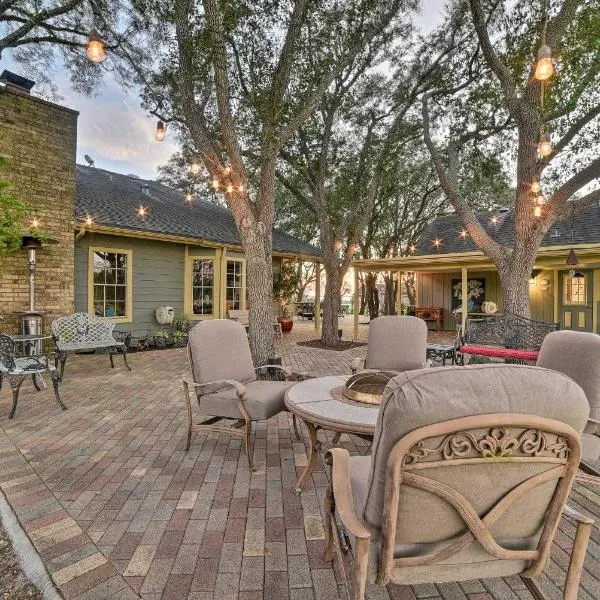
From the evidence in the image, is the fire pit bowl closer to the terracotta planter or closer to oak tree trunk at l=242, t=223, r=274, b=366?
oak tree trunk at l=242, t=223, r=274, b=366

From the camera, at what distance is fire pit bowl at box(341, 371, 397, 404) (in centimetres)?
276

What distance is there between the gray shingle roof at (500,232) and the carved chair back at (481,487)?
1171cm

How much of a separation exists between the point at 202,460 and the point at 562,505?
2.63 meters

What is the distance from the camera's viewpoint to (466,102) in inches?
362

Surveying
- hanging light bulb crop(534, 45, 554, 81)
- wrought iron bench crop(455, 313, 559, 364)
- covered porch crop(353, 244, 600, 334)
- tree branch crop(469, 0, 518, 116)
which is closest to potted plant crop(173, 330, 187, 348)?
covered porch crop(353, 244, 600, 334)

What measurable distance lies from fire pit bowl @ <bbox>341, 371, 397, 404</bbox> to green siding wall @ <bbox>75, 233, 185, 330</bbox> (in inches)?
296

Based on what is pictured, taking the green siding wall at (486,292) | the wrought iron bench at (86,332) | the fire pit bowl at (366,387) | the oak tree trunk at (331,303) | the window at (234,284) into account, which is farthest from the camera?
the green siding wall at (486,292)

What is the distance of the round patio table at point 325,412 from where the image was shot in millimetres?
2383

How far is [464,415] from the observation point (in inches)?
47.4

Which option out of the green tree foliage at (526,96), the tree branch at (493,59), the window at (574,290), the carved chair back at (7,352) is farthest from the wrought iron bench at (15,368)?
the window at (574,290)

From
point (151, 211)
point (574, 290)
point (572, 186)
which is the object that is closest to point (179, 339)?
point (151, 211)

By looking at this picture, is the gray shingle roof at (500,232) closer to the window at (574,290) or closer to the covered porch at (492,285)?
the covered porch at (492,285)

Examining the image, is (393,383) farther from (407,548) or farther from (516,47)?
(516,47)

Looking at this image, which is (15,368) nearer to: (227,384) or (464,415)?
(227,384)
